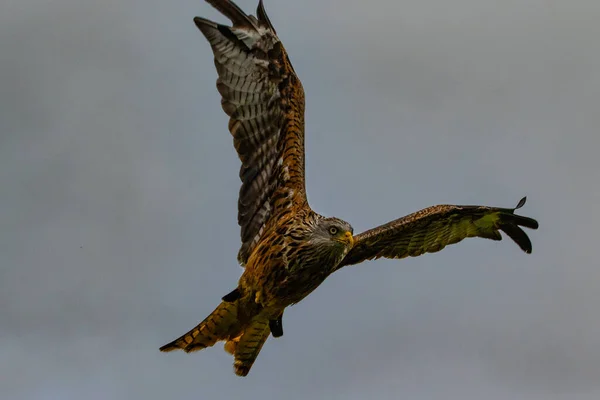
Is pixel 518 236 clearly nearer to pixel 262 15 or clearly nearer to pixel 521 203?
pixel 521 203

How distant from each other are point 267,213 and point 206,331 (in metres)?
1.96

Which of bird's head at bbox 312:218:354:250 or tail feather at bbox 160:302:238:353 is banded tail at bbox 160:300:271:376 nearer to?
tail feather at bbox 160:302:238:353

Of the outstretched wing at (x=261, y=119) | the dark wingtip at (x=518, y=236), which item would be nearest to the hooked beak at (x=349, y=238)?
the outstretched wing at (x=261, y=119)

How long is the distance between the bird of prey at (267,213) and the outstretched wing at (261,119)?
1cm

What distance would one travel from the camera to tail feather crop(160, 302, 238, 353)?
2103 centimetres

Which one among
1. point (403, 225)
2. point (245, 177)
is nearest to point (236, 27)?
point (245, 177)

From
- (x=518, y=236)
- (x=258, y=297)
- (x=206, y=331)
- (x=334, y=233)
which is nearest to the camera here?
(x=334, y=233)

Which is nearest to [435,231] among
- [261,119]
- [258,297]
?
[261,119]

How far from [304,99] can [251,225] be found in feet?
6.65

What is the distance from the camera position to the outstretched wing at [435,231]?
21.8 m

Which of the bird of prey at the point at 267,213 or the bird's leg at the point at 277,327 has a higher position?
the bird of prey at the point at 267,213

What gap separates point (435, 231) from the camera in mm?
22531

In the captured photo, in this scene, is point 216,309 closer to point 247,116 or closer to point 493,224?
point 247,116

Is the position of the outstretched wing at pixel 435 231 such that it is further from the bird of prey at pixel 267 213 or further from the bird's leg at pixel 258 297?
the bird's leg at pixel 258 297
